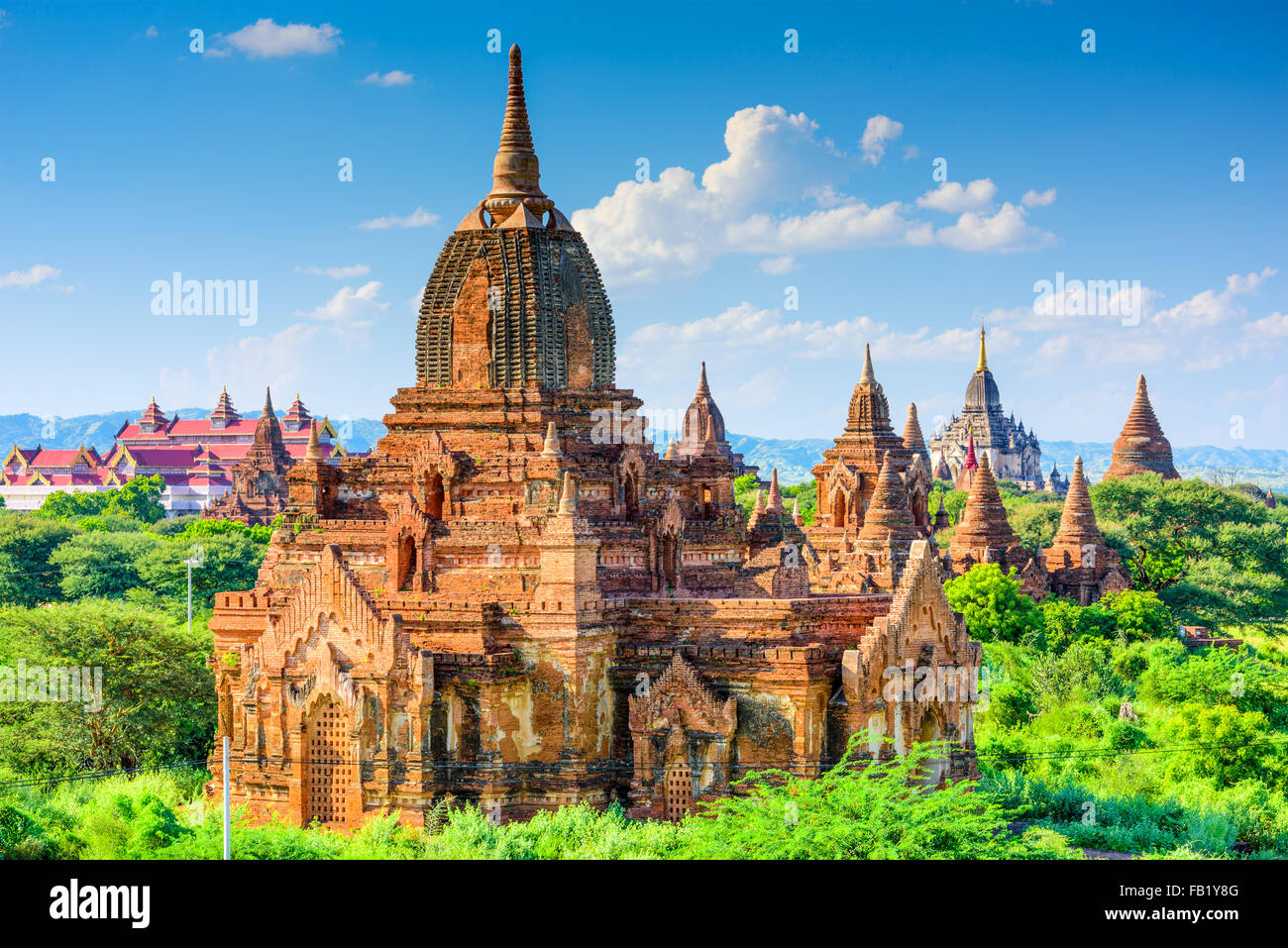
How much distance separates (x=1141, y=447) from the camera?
127m

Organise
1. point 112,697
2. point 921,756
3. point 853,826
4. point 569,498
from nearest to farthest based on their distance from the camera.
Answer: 1. point 853,826
2. point 921,756
3. point 569,498
4. point 112,697

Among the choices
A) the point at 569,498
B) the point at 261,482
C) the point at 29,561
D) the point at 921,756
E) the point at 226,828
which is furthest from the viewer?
the point at 261,482

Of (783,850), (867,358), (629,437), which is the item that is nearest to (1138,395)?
(867,358)

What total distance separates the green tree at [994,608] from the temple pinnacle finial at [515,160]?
108 feet

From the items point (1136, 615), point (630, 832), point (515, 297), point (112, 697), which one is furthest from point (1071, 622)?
point (630, 832)

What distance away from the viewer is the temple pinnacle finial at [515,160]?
5003 cm

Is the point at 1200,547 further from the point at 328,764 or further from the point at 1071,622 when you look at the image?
the point at 328,764

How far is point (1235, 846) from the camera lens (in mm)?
43875

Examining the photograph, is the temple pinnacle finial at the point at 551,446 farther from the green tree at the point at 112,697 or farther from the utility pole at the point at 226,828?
the green tree at the point at 112,697

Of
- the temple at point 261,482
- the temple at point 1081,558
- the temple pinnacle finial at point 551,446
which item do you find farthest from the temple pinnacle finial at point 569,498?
the temple at point 261,482

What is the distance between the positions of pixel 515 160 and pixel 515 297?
15.2ft

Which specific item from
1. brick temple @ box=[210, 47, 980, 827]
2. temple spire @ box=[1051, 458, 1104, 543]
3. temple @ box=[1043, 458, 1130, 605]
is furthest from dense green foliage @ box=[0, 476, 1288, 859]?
temple spire @ box=[1051, 458, 1104, 543]
